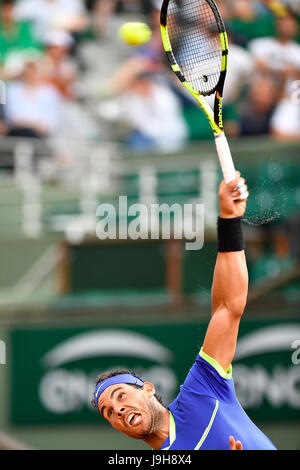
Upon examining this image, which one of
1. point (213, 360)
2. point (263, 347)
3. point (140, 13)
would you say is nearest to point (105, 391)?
point (213, 360)

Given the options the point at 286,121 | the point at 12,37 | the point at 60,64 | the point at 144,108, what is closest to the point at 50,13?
the point at 12,37

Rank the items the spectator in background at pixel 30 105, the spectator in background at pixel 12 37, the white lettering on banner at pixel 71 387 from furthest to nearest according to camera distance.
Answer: the spectator in background at pixel 12 37 → the spectator in background at pixel 30 105 → the white lettering on banner at pixel 71 387

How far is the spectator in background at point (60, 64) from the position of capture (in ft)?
34.0

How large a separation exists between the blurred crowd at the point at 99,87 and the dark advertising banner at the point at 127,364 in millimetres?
2280

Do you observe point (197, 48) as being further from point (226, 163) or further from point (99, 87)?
point (99, 87)

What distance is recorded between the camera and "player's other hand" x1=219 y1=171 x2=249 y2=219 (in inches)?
106

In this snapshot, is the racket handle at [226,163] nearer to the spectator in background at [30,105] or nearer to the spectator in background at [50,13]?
the spectator in background at [30,105]

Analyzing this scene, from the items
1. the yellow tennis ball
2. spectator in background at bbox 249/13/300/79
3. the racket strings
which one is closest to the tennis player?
the racket strings

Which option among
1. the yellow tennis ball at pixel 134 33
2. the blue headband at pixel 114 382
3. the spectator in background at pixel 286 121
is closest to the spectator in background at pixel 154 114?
the spectator in background at pixel 286 121

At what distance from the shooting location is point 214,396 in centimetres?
285

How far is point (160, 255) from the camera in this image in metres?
8.96

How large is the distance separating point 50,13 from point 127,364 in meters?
5.01

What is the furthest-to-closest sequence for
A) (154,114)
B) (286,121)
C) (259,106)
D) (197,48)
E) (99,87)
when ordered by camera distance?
1. (99,87)
2. (154,114)
3. (286,121)
4. (259,106)
5. (197,48)

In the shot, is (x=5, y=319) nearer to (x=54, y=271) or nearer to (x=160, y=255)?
(x=54, y=271)
